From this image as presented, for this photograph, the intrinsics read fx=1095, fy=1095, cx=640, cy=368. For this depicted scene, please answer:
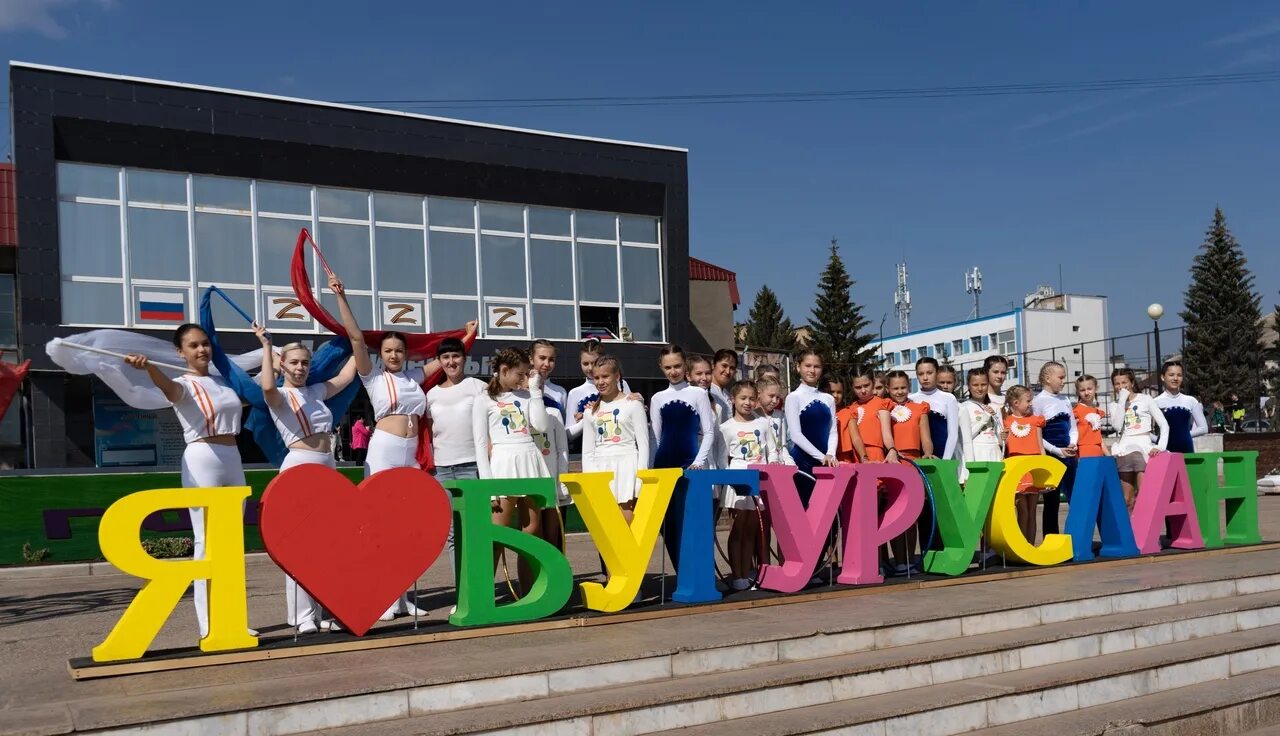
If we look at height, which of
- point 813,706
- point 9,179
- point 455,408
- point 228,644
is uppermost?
point 9,179

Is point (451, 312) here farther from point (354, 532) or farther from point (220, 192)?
point (354, 532)

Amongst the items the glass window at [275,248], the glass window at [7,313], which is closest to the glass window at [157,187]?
the glass window at [275,248]

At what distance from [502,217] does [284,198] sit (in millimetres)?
5195

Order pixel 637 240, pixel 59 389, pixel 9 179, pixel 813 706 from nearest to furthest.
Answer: pixel 813 706 < pixel 59 389 < pixel 9 179 < pixel 637 240

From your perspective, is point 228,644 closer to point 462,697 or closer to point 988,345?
point 462,697

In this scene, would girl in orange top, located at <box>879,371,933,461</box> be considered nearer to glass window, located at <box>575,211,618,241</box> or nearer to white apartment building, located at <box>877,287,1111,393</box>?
glass window, located at <box>575,211,618,241</box>

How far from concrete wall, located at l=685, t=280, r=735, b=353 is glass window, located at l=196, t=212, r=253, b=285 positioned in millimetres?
16360

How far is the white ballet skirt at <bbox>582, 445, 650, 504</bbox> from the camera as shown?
7738 millimetres

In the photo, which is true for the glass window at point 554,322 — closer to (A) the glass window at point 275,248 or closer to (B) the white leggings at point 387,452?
(A) the glass window at point 275,248

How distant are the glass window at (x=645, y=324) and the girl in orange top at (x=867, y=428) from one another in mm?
18524

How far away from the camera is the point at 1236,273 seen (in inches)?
1997

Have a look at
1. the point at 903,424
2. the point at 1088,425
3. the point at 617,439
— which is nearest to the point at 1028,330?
the point at 1088,425

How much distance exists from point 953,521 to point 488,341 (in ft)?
59.7

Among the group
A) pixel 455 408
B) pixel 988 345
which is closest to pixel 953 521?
pixel 455 408
